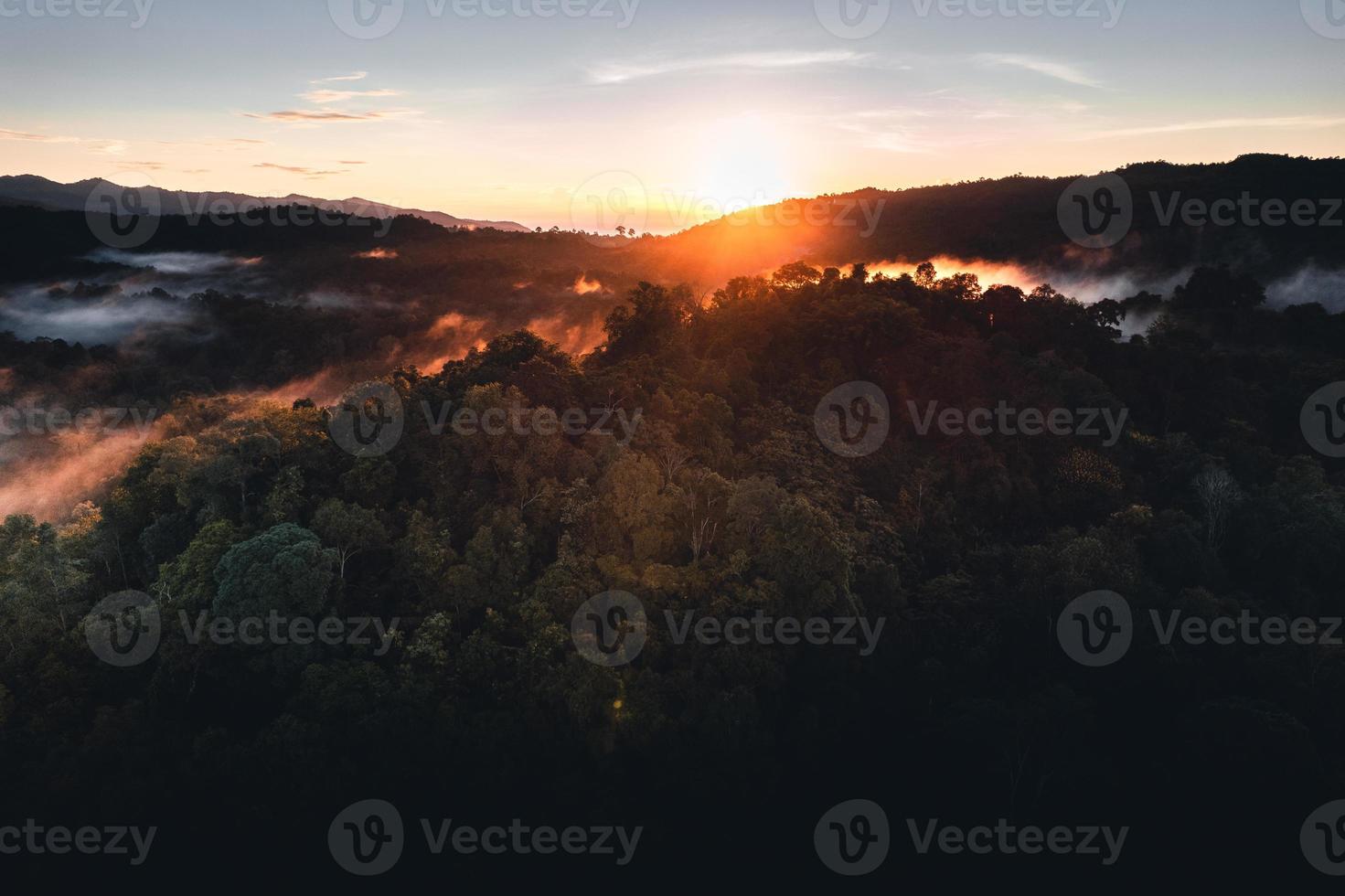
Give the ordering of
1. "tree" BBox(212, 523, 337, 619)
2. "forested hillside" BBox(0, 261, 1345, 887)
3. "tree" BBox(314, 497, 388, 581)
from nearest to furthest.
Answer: "forested hillside" BBox(0, 261, 1345, 887) → "tree" BBox(212, 523, 337, 619) → "tree" BBox(314, 497, 388, 581)

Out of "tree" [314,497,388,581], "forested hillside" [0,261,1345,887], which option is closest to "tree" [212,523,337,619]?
"forested hillside" [0,261,1345,887]

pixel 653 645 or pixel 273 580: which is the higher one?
pixel 273 580

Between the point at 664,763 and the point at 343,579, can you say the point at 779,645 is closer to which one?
the point at 664,763

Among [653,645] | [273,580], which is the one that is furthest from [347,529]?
[653,645]

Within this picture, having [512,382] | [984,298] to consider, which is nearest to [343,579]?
[512,382]

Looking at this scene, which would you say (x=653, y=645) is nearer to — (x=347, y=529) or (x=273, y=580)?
(x=347, y=529)

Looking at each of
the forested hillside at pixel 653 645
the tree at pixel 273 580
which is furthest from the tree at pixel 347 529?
the tree at pixel 273 580

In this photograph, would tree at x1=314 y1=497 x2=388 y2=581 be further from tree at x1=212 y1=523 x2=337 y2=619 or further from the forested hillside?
tree at x1=212 y1=523 x2=337 y2=619

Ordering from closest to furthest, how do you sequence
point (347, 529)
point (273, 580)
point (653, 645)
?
point (273, 580) < point (653, 645) < point (347, 529)

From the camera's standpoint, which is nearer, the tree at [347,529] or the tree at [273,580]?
the tree at [273,580]

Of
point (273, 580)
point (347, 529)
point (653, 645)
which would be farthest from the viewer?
point (347, 529)

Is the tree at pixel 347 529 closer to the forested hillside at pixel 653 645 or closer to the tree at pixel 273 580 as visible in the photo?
the forested hillside at pixel 653 645
